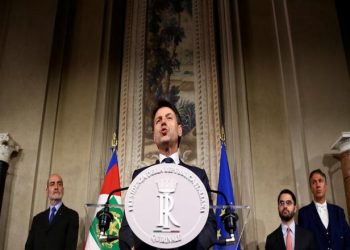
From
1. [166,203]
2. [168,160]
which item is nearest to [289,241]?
[168,160]

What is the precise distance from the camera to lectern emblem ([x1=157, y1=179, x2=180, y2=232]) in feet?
4.90

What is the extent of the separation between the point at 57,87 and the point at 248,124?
262cm

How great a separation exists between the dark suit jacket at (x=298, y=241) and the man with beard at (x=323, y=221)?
25 cm

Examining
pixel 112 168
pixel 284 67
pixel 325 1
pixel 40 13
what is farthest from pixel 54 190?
pixel 325 1

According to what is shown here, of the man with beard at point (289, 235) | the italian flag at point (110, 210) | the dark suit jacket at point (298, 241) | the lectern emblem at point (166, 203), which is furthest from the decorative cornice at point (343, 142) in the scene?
the lectern emblem at point (166, 203)

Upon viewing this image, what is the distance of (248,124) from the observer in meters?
5.73

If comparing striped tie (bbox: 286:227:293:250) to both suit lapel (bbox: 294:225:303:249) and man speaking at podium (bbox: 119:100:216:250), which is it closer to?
suit lapel (bbox: 294:225:303:249)

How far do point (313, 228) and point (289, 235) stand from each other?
35 cm

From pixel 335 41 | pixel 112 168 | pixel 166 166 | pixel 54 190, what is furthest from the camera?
pixel 335 41

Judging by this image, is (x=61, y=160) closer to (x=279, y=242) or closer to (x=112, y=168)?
(x=112, y=168)

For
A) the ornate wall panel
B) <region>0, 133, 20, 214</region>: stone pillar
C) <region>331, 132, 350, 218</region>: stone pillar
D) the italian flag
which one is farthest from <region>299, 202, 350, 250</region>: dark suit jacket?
<region>0, 133, 20, 214</region>: stone pillar

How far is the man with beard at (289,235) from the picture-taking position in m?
3.89

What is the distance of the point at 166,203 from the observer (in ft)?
5.02

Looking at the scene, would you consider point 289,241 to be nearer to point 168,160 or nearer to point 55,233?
point 55,233
